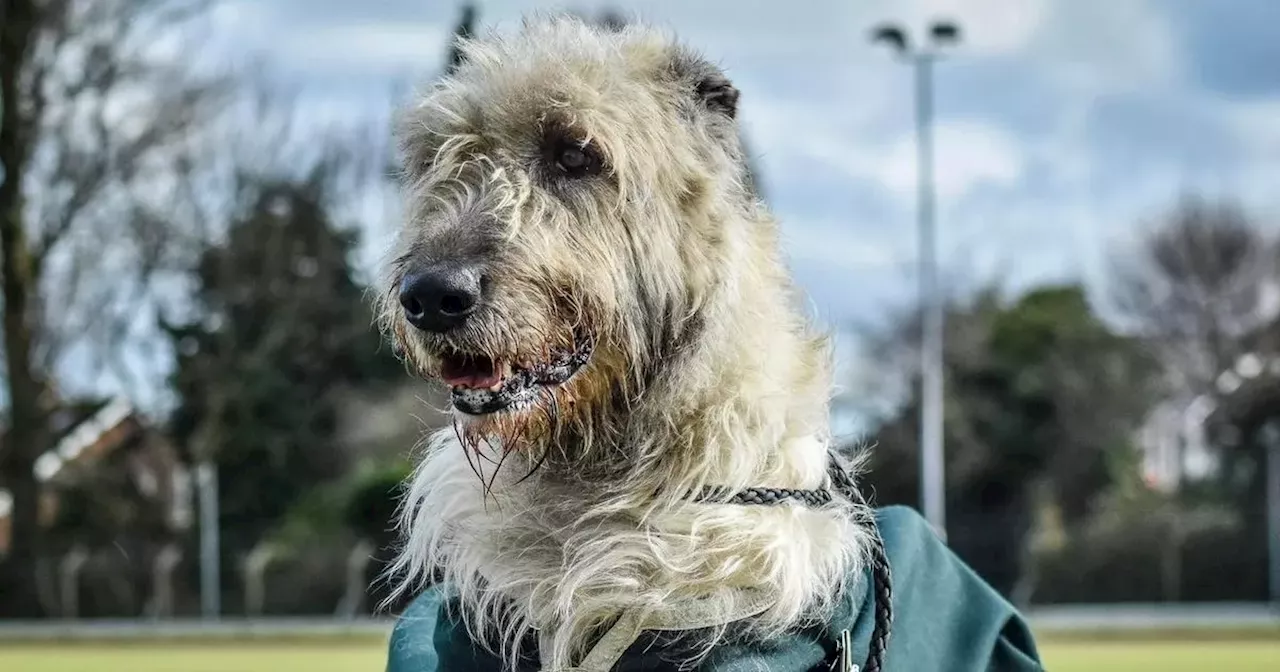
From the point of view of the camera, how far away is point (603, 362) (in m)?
3.04

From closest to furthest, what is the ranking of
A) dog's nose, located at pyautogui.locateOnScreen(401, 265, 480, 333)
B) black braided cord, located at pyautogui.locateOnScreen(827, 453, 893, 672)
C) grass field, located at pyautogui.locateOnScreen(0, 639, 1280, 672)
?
dog's nose, located at pyautogui.locateOnScreen(401, 265, 480, 333)
black braided cord, located at pyautogui.locateOnScreen(827, 453, 893, 672)
grass field, located at pyautogui.locateOnScreen(0, 639, 1280, 672)

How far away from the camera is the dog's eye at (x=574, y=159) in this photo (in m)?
3.12

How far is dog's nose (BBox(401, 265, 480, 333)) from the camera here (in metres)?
2.87

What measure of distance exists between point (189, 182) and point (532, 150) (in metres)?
22.2

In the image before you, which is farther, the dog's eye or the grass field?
the grass field

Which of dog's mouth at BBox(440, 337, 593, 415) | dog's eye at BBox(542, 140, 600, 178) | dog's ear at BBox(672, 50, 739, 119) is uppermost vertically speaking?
dog's ear at BBox(672, 50, 739, 119)

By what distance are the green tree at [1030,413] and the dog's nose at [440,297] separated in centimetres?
2655

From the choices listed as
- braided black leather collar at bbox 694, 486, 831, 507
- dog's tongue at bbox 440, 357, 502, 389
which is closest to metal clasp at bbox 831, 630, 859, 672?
braided black leather collar at bbox 694, 486, 831, 507

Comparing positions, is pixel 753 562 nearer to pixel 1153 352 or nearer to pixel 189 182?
pixel 189 182

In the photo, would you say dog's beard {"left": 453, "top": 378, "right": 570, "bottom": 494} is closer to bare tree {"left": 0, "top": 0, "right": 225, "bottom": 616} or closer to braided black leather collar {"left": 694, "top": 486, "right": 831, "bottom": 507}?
braided black leather collar {"left": 694, "top": 486, "right": 831, "bottom": 507}

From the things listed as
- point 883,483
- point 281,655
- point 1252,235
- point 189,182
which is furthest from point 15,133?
point 1252,235

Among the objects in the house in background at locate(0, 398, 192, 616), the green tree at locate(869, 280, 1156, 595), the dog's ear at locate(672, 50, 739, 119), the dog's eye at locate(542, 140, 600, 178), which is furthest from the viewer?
the green tree at locate(869, 280, 1156, 595)

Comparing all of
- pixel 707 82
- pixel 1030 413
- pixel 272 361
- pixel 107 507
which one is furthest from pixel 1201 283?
pixel 707 82

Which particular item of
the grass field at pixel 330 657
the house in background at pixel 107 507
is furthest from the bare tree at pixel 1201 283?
the house in background at pixel 107 507
